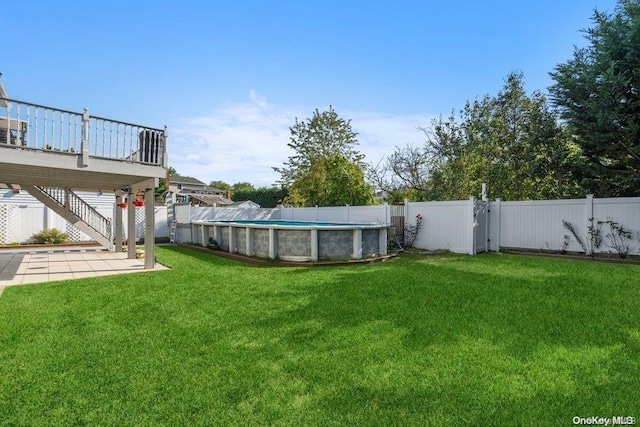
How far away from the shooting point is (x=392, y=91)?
44.4ft

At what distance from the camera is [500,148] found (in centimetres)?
1557

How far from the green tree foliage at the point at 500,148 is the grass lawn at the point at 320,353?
8.23 m

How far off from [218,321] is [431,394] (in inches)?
110

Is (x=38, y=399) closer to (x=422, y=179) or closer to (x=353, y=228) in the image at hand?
(x=353, y=228)

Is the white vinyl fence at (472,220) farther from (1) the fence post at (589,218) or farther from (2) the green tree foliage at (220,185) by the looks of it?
(2) the green tree foliage at (220,185)

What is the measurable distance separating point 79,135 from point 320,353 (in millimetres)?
7408

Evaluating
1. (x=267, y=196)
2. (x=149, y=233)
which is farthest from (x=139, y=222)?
(x=267, y=196)

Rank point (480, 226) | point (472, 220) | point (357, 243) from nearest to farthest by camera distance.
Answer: point (357, 243), point (472, 220), point (480, 226)

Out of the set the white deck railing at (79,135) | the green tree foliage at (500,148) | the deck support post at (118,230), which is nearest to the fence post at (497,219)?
the green tree foliage at (500,148)

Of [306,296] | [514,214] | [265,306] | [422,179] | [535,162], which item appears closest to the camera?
[265,306]

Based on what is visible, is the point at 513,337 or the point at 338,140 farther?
the point at 338,140

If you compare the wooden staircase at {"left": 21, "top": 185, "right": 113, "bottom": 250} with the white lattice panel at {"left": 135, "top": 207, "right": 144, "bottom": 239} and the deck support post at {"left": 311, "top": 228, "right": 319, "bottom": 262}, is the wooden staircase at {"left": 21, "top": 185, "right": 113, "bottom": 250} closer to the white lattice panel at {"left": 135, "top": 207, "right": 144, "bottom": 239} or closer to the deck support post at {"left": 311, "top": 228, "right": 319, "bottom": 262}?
the white lattice panel at {"left": 135, "top": 207, "right": 144, "bottom": 239}

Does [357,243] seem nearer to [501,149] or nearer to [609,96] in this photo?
[609,96]

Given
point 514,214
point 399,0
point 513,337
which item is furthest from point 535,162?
point 513,337
